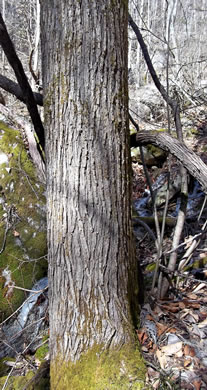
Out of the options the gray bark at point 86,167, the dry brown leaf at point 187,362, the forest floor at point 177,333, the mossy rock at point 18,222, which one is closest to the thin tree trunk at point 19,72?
the gray bark at point 86,167

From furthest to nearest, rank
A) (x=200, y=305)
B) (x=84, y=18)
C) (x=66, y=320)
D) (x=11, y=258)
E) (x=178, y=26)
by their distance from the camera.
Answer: (x=178, y=26) < (x=11, y=258) < (x=200, y=305) < (x=66, y=320) < (x=84, y=18)

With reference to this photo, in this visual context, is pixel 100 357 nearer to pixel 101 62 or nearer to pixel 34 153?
pixel 101 62

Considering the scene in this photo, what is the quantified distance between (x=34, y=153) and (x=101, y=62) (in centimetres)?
256

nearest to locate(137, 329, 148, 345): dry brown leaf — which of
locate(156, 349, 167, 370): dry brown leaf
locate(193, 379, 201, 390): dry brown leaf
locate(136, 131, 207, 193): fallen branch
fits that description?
locate(156, 349, 167, 370): dry brown leaf

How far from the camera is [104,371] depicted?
5.09 ft

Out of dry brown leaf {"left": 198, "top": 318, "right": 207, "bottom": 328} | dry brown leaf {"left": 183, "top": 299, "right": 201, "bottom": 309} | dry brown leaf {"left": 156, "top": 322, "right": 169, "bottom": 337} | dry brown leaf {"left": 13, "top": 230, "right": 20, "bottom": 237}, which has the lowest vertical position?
dry brown leaf {"left": 156, "top": 322, "right": 169, "bottom": 337}

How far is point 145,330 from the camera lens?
1.88 metres

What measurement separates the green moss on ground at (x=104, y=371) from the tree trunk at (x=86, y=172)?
0.02m

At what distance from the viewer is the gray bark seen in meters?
1.53

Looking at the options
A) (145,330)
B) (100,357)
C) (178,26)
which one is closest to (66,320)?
(100,357)

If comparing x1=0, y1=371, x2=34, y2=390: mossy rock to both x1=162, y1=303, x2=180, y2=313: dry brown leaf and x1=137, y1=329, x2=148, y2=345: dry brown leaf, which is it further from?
x1=162, y1=303, x2=180, y2=313: dry brown leaf

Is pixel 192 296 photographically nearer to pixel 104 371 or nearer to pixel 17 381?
pixel 104 371

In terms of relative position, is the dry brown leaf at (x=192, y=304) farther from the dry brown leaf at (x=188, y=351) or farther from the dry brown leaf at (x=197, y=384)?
the dry brown leaf at (x=197, y=384)

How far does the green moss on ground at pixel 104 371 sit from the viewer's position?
152 centimetres
